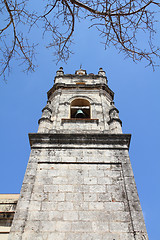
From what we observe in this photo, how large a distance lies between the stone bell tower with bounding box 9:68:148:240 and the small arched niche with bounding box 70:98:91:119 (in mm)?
1234

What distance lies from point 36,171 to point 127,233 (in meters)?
3.72

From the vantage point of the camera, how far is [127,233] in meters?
7.08

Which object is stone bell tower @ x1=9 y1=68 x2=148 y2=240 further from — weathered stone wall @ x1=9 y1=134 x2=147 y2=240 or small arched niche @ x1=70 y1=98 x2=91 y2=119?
small arched niche @ x1=70 y1=98 x2=91 y2=119

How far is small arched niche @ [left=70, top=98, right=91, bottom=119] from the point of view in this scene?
13.8m

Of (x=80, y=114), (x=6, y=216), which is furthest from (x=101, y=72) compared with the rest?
(x=6, y=216)

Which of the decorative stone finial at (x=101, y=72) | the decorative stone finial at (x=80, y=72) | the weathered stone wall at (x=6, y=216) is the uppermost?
the decorative stone finial at (x=80, y=72)

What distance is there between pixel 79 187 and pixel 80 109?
658 centimetres

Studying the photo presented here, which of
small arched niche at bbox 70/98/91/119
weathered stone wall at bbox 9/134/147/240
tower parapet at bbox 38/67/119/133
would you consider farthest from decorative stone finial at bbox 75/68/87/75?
weathered stone wall at bbox 9/134/147/240

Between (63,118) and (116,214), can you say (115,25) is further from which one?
(63,118)

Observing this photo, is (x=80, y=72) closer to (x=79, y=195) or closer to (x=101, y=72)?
(x=101, y=72)

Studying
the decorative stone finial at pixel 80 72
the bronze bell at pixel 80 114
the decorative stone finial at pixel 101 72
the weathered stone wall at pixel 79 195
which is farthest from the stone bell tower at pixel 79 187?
the decorative stone finial at pixel 80 72

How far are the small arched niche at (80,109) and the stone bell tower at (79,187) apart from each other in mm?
1234

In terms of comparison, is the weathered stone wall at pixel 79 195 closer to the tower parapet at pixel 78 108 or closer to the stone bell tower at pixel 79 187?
the stone bell tower at pixel 79 187

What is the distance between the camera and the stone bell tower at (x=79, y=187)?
7.16m
